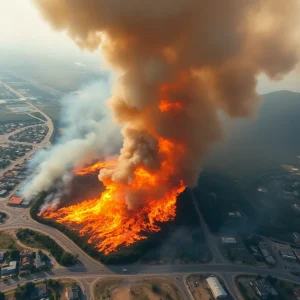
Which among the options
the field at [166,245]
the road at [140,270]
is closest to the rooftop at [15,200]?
the field at [166,245]

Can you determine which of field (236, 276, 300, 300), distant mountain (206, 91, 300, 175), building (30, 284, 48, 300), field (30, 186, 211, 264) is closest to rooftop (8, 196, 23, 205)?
field (30, 186, 211, 264)

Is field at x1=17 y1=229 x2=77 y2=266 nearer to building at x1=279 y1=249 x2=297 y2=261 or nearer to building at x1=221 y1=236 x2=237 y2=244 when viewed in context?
building at x1=221 y1=236 x2=237 y2=244

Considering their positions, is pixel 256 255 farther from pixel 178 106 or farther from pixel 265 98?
pixel 265 98

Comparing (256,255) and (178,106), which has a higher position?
(178,106)

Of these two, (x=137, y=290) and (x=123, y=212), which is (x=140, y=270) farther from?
(x=123, y=212)

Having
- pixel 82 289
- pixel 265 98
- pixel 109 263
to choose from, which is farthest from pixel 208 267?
pixel 265 98

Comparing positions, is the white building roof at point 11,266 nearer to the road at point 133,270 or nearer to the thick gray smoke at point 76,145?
the road at point 133,270
